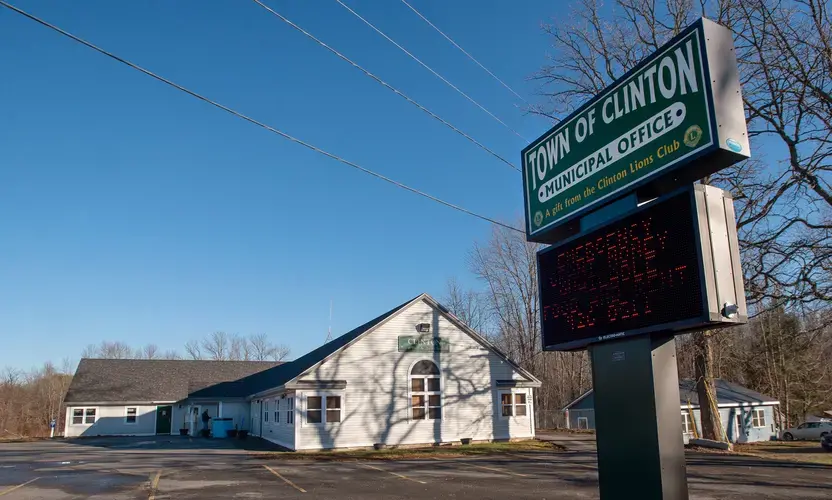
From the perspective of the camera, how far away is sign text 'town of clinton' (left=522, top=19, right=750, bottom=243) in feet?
21.5

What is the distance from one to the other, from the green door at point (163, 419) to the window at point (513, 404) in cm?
2511

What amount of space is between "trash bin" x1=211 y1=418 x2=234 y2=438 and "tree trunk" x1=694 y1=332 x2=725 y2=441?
27022mm

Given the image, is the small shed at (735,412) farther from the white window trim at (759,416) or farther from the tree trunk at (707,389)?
the tree trunk at (707,389)

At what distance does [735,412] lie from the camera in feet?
134

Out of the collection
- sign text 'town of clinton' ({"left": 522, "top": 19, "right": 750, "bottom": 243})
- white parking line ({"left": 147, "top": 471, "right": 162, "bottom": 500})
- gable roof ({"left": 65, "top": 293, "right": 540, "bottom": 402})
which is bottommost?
white parking line ({"left": 147, "top": 471, "right": 162, "bottom": 500})

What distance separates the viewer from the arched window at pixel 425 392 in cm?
2880

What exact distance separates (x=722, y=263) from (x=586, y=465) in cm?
1546

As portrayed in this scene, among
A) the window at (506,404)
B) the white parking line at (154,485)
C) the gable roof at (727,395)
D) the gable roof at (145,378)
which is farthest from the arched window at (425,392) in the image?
the gable roof at (145,378)

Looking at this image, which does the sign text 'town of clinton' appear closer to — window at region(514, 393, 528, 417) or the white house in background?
the white house in background

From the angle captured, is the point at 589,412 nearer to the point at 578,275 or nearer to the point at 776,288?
the point at 776,288

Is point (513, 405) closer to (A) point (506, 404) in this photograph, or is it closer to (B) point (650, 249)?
(A) point (506, 404)

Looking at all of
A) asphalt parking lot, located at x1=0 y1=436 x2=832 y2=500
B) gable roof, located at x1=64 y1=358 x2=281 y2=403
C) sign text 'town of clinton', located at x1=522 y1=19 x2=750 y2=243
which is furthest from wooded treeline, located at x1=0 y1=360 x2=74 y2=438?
sign text 'town of clinton', located at x1=522 y1=19 x2=750 y2=243

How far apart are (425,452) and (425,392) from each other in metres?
3.77

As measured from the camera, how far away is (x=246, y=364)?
4978 cm
